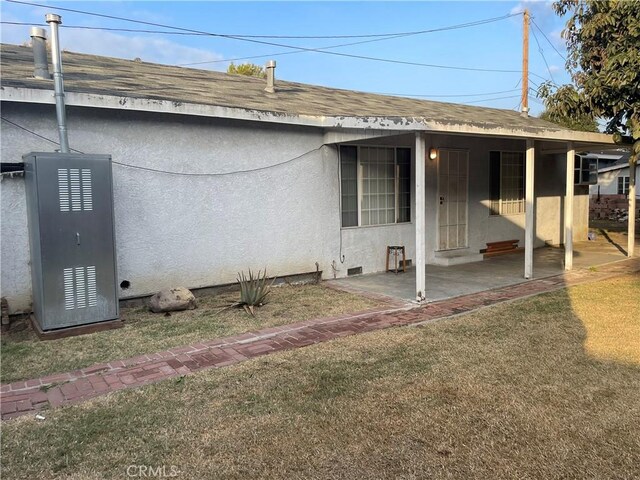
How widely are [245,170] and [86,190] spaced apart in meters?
2.71

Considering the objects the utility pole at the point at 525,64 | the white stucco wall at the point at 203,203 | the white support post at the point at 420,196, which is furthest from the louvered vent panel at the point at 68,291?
the utility pole at the point at 525,64

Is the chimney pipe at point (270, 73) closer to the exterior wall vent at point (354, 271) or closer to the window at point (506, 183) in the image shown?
the exterior wall vent at point (354, 271)

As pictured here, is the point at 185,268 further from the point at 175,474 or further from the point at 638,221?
the point at 638,221

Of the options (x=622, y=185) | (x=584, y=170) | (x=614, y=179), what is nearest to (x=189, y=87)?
(x=584, y=170)

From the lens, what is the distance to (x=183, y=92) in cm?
740

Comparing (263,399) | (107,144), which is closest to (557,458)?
(263,399)

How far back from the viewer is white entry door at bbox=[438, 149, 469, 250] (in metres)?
10.6

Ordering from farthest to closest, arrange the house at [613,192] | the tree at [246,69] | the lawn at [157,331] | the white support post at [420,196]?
the tree at [246,69], the house at [613,192], the white support post at [420,196], the lawn at [157,331]

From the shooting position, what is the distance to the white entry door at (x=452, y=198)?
10.6 m

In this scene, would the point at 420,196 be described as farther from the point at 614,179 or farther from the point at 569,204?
the point at 614,179

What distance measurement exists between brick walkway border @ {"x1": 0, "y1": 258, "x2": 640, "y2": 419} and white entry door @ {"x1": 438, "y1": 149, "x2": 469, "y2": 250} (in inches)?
127

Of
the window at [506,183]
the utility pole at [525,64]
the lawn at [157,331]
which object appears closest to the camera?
the lawn at [157,331]

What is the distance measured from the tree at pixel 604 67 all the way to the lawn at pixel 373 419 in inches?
167

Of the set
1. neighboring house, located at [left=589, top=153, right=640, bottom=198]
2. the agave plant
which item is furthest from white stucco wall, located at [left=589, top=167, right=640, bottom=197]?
the agave plant
